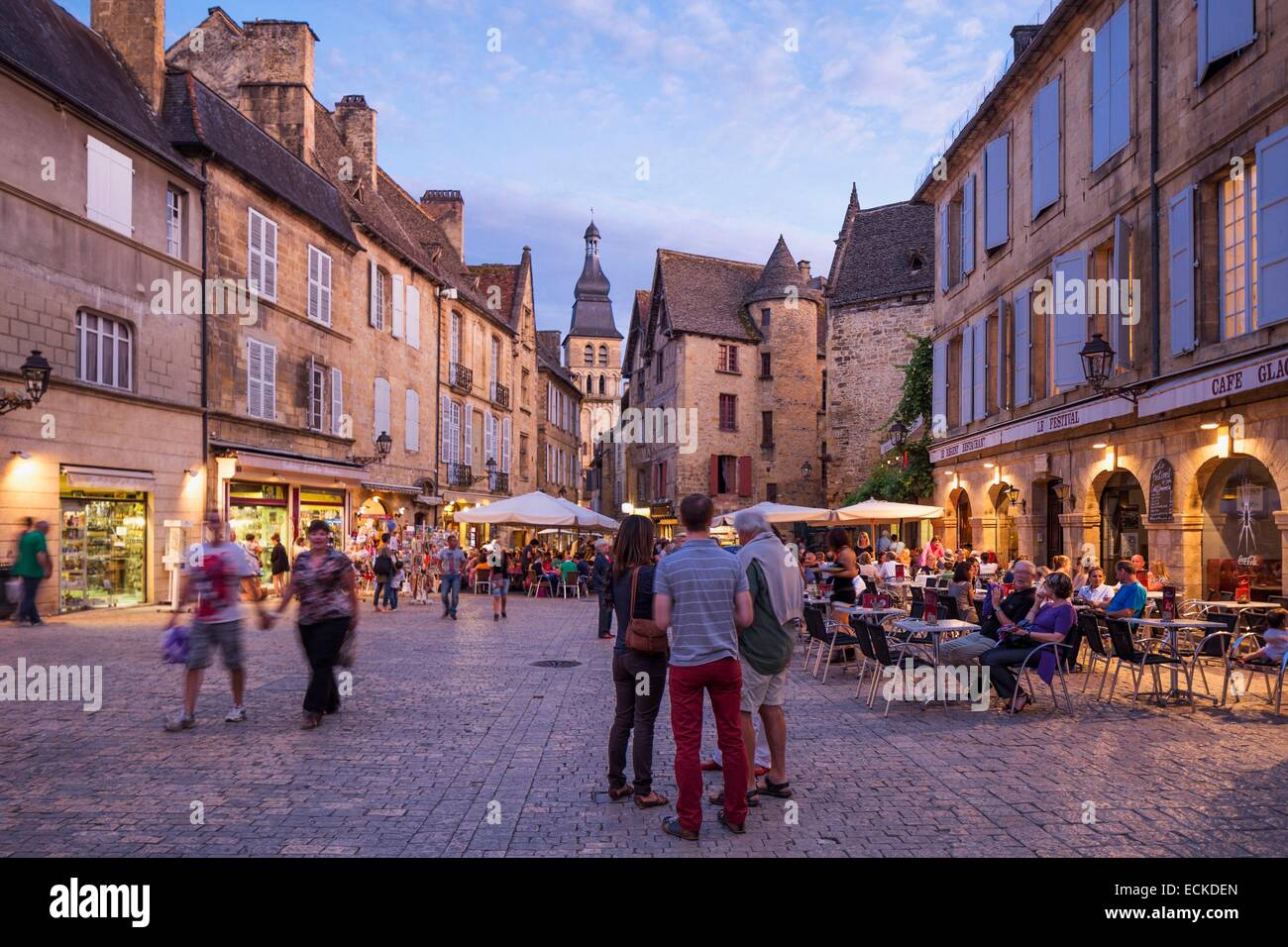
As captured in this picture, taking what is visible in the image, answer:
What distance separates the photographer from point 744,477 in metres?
44.2

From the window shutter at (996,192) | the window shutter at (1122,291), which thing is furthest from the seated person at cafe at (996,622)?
the window shutter at (996,192)

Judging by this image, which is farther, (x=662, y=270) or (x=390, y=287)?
(x=662, y=270)

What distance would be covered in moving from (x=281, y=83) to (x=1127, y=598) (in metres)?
22.5

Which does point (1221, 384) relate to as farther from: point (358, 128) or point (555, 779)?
point (358, 128)

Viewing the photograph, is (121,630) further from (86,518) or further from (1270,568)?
(1270,568)

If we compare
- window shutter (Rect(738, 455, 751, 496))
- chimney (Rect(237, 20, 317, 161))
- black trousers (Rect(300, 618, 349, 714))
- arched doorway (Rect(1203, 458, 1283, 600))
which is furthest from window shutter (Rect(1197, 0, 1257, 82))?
window shutter (Rect(738, 455, 751, 496))

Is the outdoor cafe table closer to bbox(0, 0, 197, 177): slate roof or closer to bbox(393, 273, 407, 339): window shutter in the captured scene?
bbox(0, 0, 197, 177): slate roof

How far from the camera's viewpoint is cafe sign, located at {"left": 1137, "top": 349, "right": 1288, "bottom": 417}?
1070 centimetres

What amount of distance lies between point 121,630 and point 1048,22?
17.8 metres

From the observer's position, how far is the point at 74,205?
15766 mm

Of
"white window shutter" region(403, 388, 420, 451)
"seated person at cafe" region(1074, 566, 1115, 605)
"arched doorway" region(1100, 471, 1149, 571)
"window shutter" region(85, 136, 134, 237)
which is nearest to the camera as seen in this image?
"seated person at cafe" region(1074, 566, 1115, 605)

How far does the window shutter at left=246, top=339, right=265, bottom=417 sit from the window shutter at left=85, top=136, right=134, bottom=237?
12.9 feet
